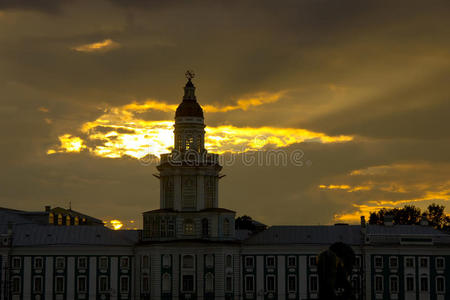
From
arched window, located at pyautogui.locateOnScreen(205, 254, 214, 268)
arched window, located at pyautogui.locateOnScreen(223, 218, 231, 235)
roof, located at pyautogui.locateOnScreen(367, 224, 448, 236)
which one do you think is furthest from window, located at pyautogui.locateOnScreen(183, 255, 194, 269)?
roof, located at pyautogui.locateOnScreen(367, 224, 448, 236)

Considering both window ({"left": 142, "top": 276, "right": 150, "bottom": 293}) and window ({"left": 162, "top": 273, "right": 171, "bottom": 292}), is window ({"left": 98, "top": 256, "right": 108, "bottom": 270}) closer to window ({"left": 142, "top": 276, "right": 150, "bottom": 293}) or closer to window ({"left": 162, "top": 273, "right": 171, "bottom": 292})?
window ({"left": 142, "top": 276, "right": 150, "bottom": 293})

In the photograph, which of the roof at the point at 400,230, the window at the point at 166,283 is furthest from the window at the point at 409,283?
the window at the point at 166,283

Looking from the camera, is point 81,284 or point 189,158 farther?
point 189,158

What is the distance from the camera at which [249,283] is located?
14438 cm

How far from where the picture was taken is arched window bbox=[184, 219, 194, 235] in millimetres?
144625

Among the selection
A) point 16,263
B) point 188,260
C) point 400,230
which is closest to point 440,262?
point 400,230

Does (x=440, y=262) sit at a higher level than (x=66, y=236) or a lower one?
lower

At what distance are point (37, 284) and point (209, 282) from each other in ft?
78.3

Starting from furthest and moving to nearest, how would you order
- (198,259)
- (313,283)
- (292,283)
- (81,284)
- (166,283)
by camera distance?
(81,284) → (292,283) → (313,283) → (198,259) → (166,283)

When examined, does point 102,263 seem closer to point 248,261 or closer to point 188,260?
point 188,260

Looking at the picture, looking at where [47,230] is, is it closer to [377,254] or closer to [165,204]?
[165,204]

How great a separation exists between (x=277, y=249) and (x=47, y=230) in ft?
108

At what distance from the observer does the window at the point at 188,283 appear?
463 feet

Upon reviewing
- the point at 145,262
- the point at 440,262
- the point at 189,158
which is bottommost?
the point at 145,262
